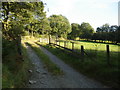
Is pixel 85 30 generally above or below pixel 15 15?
above

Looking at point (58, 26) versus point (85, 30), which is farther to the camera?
point (85, 30)

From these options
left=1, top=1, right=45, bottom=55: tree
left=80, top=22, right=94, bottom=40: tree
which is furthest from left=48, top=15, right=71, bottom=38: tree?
left=1, top=1, right=45, bottom=55: tree

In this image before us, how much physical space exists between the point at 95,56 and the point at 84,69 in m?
1.33

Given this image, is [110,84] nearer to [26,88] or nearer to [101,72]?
[101,72]

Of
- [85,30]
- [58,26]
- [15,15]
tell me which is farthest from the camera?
[85,30]

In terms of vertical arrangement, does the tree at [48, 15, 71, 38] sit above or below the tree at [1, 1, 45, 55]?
above

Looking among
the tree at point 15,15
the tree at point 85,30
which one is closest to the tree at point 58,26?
the tree at point 85,30

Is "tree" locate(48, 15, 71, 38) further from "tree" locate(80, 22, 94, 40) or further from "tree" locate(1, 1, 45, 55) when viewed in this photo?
"tree" locate(1, 1, 45, 55)

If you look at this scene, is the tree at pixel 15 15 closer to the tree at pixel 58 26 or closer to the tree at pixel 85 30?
the tree at pixel 58 26

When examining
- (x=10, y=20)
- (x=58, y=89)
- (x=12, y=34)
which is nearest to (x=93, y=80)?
(x=58, y=89)

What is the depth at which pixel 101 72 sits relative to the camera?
16.6 feet

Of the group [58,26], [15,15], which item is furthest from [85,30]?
[15,15]

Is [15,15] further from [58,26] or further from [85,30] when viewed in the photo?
[85,30]

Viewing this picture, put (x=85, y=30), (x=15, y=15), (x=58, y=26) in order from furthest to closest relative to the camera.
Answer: (x=85, y=30) → (x=58, y=26) → (x=15, y=15)
